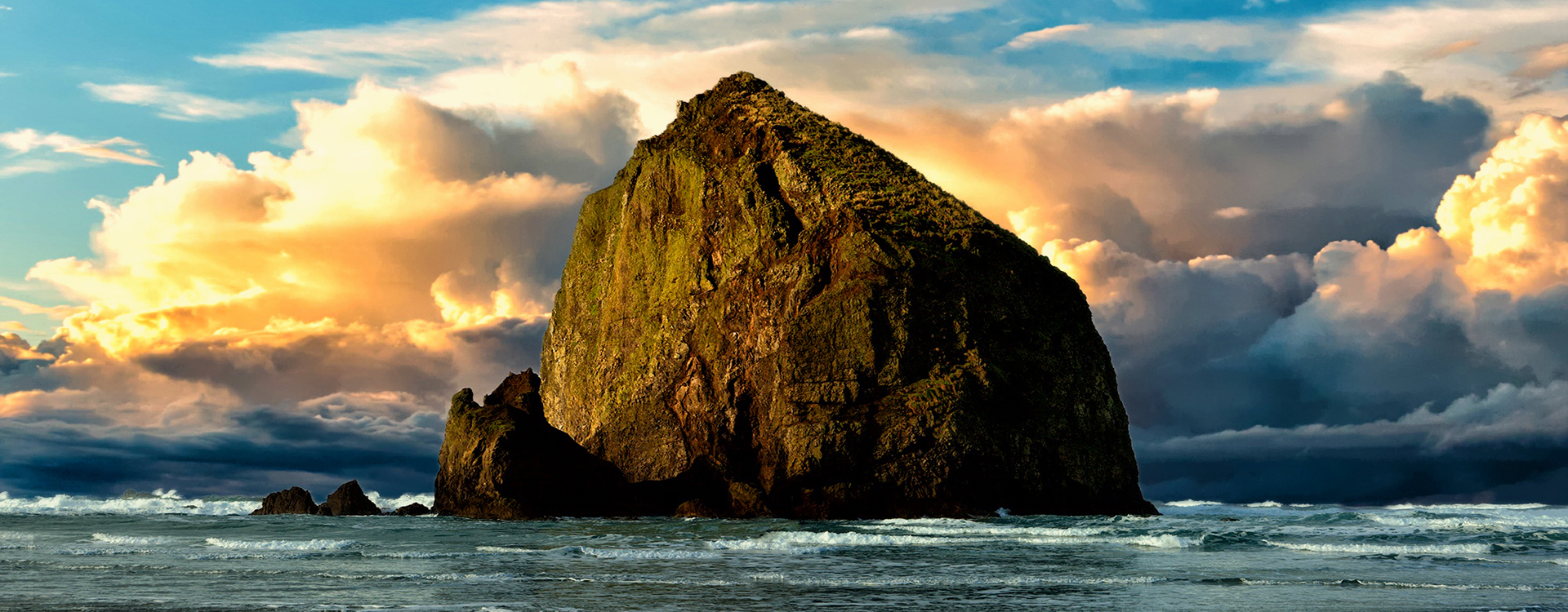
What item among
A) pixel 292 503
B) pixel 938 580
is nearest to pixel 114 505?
pixel 292 503

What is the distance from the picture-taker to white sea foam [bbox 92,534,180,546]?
33094mm

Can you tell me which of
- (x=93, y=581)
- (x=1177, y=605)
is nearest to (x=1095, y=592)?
(x=1177, y=605)

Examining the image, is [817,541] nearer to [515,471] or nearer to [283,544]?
[283,544]

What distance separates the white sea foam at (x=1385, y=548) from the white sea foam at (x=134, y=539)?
32.1 meters

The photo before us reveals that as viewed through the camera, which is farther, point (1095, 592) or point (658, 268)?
point (658, 268)

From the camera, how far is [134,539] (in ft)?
113

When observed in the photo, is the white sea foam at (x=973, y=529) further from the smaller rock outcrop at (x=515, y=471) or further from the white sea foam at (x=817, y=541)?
the smaller rock outcrop at (x=515, y=471)

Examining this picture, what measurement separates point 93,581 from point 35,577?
1798mm

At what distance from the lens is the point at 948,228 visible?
58.6 meters

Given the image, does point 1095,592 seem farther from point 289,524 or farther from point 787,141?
point 787,141

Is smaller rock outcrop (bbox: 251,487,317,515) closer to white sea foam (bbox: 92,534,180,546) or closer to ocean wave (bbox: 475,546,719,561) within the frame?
white sea foam (bbox: 92,534,180,546)

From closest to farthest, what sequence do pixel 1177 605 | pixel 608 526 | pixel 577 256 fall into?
pixel 1177 605 < pixel 608 526 < pixel 577 256

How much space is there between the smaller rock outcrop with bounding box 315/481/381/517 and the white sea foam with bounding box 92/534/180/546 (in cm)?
2446

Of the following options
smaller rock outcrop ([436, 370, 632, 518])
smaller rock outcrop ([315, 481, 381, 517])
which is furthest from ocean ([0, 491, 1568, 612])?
smaller rock outcrop ([315, 481, 381, 517])
